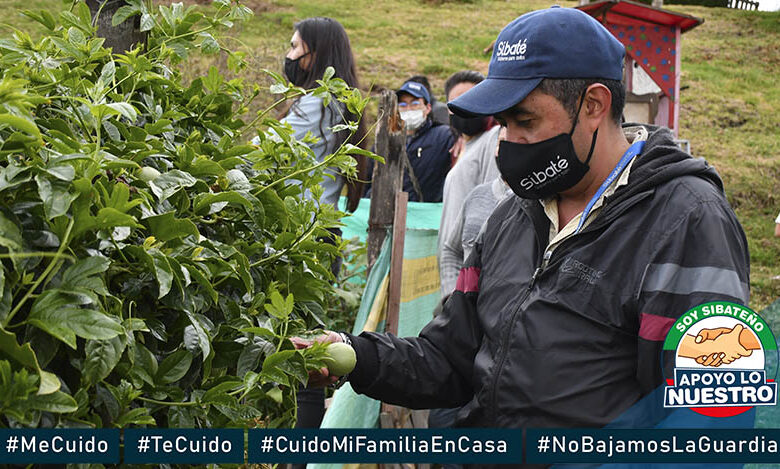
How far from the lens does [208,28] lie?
174 cm

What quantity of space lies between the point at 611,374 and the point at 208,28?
1187mm

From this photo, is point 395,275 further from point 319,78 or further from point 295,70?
point 295,70

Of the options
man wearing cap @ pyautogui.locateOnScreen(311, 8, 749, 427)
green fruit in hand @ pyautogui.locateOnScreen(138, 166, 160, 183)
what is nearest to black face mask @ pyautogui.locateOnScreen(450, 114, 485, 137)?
man wearing cap @ pyautogui.locateOnScreen(311, 8, 749, 427)

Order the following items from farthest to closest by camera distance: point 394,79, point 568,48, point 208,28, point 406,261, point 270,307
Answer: point 394,79 < point 406,261 < point 568,48 < point 208,28 < point 270,307

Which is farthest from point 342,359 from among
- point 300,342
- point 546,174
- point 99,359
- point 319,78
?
point 319,78

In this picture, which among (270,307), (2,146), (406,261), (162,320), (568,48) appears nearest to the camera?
(2,146)

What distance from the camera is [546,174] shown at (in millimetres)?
2023

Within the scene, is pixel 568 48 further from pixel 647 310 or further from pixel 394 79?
pixel 394 79

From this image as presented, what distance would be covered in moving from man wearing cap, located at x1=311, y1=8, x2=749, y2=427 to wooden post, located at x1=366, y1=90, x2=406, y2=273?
81.2 inches

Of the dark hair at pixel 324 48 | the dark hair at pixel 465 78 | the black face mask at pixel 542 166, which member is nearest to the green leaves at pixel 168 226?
the black face mask at pixel 542 166

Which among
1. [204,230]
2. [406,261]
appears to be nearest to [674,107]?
[406,261]

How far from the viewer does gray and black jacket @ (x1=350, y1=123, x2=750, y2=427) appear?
5.58 feet

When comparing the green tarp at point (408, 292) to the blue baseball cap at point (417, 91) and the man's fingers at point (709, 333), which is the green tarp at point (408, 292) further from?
the man's fingers at point (709, 333)

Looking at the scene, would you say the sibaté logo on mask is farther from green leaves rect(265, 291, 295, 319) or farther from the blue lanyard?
green leaves rect(265, 291, 295, 319)
